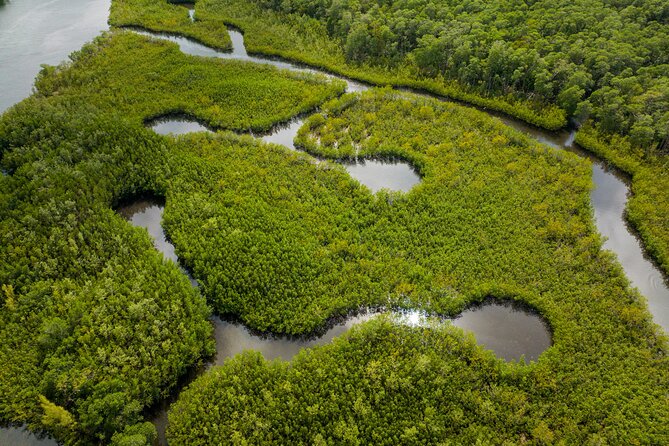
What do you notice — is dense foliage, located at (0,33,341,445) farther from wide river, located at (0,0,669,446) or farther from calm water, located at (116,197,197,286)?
wide river, located at (0,0,669,446)

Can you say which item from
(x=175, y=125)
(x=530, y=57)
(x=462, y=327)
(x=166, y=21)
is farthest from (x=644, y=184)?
(x=166, y=21)

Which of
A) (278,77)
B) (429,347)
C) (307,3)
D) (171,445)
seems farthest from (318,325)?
(307,3)

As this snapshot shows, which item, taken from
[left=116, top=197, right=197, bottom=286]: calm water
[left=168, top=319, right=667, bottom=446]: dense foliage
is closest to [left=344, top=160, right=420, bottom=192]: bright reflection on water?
[left=168, top=319, right=667, bottom=446]: dense foliage

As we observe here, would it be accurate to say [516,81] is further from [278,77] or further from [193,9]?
[193,9]

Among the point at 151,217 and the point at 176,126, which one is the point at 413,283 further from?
the point at 176,126

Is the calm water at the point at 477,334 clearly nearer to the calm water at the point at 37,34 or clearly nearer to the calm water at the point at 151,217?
the calm water at the point at 151,217

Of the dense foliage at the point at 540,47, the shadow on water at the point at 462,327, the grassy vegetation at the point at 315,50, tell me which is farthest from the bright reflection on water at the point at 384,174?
the dense foliage at the point at 540,47
